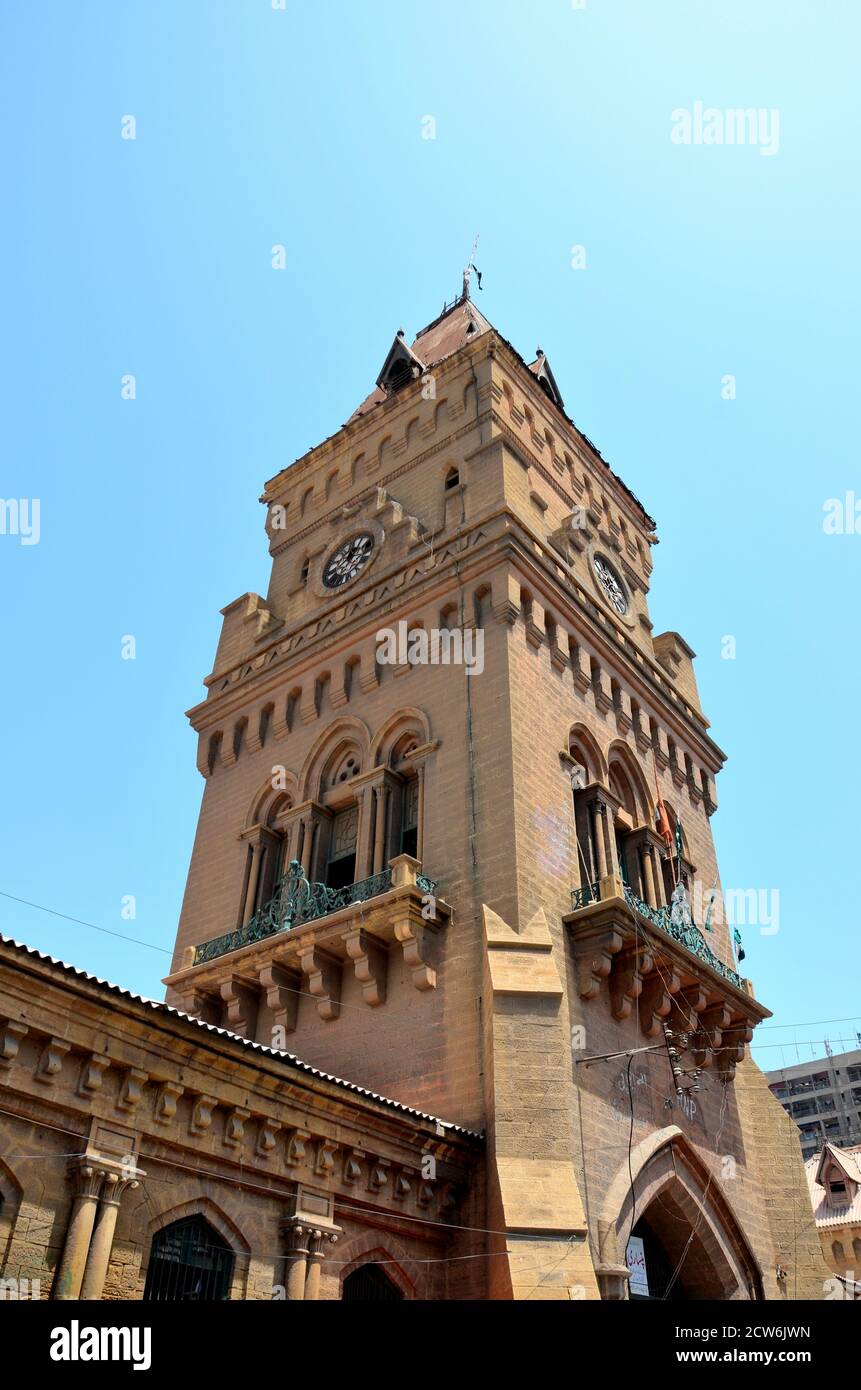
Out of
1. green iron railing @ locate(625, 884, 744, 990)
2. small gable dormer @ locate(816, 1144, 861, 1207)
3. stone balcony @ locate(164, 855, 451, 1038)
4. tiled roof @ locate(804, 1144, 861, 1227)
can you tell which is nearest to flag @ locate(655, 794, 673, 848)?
green iron railing @ locate(625, 884, 744, 990)

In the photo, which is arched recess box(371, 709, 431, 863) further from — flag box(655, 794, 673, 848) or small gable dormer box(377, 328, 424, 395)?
small gable dormer box(377, 328, 424, 395)

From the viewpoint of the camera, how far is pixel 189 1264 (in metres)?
13.0

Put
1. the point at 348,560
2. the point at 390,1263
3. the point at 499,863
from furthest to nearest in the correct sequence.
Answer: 1. the point at 348,560
2. the point at 499,863
3. the point at 390,1263

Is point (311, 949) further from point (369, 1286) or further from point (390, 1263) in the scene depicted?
point (369, 1286)

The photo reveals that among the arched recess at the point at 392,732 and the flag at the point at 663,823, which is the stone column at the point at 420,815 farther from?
the flag at the point at 663,823

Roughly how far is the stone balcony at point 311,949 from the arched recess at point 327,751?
247cm

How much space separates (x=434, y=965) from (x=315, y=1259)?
242 inches

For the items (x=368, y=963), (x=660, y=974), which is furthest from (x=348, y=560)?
(x=660, y=974)

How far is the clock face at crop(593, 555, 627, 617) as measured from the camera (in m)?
29.8

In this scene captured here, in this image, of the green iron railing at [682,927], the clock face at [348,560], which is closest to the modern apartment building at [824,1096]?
the green iron railing at [682,927]

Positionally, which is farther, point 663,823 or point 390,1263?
point 663,823

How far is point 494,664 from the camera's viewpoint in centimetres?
2239
